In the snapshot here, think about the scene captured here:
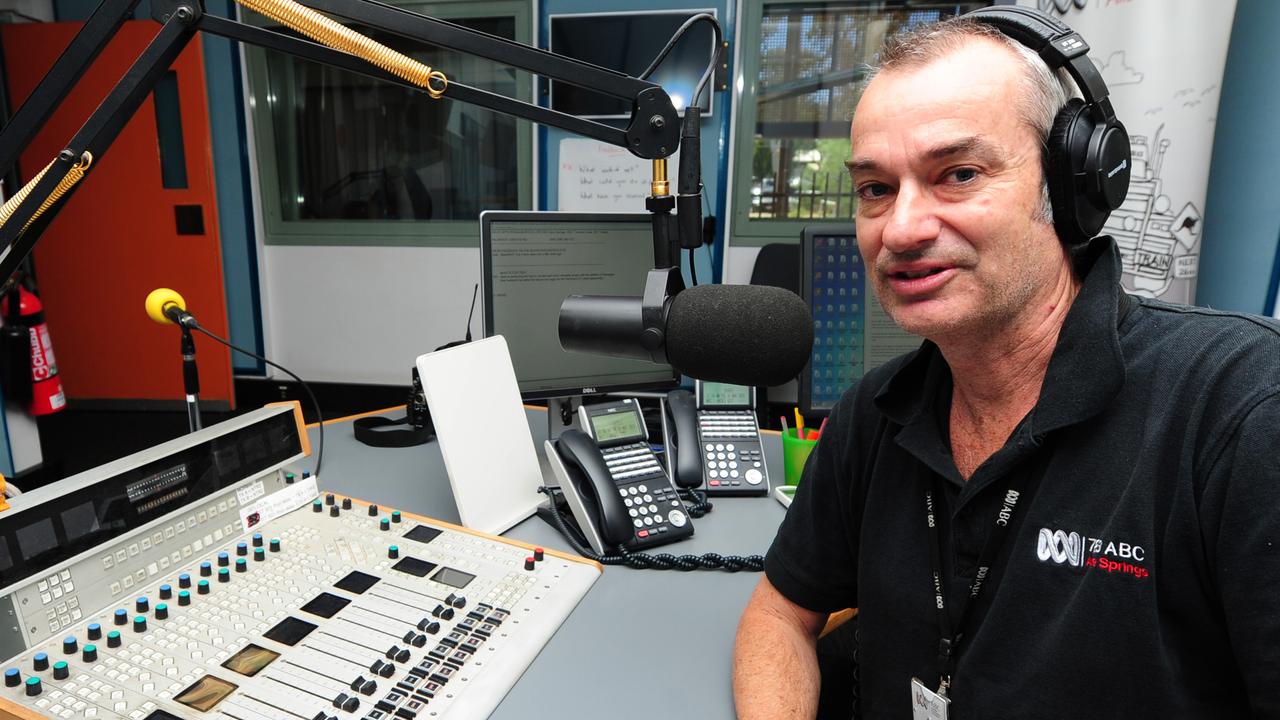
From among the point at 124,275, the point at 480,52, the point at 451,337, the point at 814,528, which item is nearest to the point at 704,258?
the point at 451,337

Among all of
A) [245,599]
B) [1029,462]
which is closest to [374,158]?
[245,599]

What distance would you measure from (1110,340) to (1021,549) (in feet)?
0.75

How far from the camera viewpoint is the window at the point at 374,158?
12.4 ft

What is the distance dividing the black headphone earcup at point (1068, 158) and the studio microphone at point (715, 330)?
31cm

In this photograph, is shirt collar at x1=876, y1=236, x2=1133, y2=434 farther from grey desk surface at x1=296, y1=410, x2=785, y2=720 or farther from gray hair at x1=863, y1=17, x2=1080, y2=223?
grey desk surface at x1=296, y1=410, x2=785, y2=720

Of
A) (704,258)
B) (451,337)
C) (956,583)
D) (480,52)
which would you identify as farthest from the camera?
(451,337)

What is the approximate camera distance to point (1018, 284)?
72 centimetres

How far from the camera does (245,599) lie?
85cm

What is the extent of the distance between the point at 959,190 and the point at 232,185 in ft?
13.8

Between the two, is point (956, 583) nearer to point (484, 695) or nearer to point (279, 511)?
point (484, 695)

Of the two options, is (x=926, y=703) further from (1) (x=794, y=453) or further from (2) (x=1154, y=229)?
(2) (x=1154, y=229)

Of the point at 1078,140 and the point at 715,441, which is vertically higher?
the point at 1078,140

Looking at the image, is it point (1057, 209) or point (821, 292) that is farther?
point (821, 292)

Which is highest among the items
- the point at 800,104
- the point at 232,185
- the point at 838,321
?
the point at 800,104
